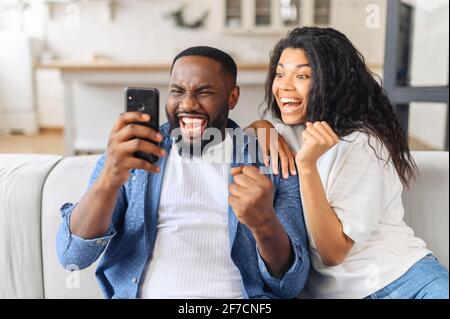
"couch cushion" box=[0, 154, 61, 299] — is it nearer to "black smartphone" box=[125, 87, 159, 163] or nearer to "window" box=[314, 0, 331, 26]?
"black smartphone" box=[125, 87, 159, 163]

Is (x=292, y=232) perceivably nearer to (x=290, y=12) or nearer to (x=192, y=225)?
(x=192, y=225)

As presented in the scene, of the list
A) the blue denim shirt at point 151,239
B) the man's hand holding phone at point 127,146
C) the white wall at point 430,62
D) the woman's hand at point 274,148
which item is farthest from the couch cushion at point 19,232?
the white wall at point 430,62

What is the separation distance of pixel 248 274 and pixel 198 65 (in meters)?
0.25

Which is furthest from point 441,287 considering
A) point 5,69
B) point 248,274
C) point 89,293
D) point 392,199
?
point 5,69

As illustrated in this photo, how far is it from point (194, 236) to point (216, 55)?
0.69ft

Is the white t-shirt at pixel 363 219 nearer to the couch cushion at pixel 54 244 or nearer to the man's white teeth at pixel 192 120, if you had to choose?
the man's white teeth at pixel 192 120

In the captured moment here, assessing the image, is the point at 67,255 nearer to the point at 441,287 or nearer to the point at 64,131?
the point at 64,131

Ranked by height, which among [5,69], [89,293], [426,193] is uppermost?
[5,69]

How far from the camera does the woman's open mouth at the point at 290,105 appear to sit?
53cm

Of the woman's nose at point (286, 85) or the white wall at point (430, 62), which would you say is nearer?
the woman's nose at point (286, 85)

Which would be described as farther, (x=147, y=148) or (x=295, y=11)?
(x=295, y=11)

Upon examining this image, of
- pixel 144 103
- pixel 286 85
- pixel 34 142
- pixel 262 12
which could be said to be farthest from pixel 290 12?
pixel 34 142

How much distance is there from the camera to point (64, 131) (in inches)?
24.8

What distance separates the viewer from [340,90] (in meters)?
0.53
